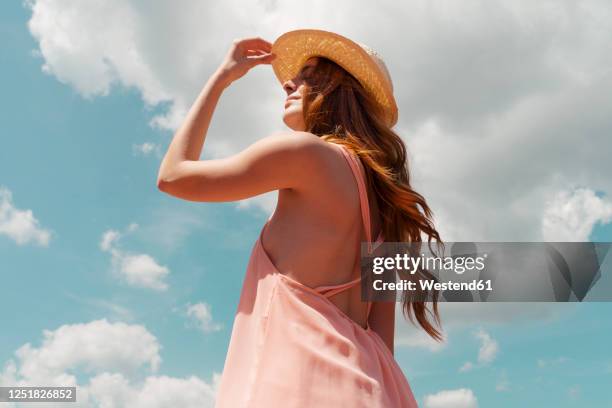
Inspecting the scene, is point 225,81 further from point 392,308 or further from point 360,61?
point 392,308

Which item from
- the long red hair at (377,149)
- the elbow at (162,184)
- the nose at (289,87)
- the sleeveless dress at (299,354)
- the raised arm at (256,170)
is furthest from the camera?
the nose at (289,87)

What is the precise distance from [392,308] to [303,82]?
142 cm

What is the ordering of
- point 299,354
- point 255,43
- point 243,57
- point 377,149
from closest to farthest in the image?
point 299,354, point 377,149, point 243,57, point 255,43

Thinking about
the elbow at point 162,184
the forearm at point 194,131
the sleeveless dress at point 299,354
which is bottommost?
the sleeveless dress at point 299,354

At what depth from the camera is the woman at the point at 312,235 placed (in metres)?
2.79

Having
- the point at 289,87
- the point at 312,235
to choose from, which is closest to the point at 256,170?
the point at 312,235

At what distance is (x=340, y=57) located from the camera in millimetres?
3912

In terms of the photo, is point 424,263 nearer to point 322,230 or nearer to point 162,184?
point 322,230

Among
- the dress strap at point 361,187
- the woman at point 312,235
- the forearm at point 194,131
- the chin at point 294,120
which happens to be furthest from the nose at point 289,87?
the dress strap at point 361,187

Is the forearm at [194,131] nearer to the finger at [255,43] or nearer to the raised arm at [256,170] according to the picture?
the raised arm at [256,170]

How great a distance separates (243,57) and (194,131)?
728mm

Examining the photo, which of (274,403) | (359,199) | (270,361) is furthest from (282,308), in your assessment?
(359,199)

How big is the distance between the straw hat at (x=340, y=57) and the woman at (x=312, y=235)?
0.81 feet

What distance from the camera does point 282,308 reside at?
2.92 meters
